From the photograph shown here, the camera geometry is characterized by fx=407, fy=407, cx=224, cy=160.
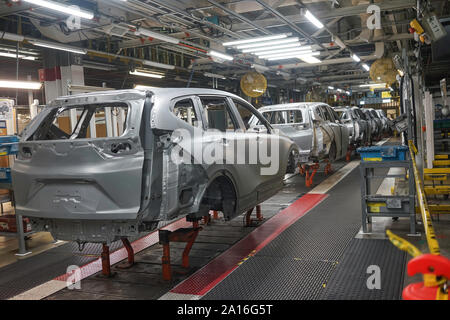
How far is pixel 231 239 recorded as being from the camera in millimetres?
5094

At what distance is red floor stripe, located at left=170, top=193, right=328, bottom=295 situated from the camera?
367 cm

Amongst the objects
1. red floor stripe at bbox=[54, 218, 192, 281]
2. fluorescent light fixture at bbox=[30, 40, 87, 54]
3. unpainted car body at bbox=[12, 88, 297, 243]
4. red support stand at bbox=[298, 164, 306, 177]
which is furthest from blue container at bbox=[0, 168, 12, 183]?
red support stand at bbox=[298, 164, 306, 177]

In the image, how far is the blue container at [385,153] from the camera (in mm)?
4613

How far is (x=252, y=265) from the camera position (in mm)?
4102

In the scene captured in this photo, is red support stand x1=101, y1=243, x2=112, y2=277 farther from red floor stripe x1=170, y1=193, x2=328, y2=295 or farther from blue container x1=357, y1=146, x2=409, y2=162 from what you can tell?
blue container x1=357, y1=146, x2=409, y2=162

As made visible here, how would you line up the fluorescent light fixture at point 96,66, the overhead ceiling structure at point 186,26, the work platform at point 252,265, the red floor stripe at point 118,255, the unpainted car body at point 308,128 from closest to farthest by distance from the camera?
1. the work platform at point 252,265
2. the red floor stripe at point 118,255
3. the overhead ceiling structure at point 186,26
4. the unpainted car body at point 308,128
5. the fluorescent light fixture at point 96,66

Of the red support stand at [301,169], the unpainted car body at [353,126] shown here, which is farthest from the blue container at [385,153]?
the unpainted car body at [353,126]

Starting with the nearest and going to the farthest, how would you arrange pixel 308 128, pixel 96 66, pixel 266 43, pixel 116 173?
pixel 116 173, pixel 266 43, pixel 308 128, pixel 96 66

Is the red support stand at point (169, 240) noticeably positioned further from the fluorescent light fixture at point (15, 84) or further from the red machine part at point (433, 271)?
the fluorescent light fixture at point (15, 84)

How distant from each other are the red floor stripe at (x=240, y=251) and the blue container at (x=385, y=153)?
1.46m

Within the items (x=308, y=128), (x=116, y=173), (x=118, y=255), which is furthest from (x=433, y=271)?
(x=308, y=128)

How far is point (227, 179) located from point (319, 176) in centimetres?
634

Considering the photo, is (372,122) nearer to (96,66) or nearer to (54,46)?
(96,66)

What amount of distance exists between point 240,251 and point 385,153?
6.53ft
